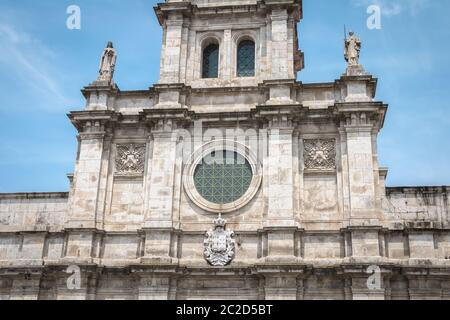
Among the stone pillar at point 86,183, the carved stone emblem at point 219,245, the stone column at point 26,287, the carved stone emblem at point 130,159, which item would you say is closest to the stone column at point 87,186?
the stone pillar at point 86,183

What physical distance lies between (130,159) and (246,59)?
7066 millimetres

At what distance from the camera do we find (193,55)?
88.6ft

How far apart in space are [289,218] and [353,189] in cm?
270

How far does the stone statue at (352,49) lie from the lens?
83.0 feet

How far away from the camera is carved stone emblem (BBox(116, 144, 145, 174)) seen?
2481 centimetres

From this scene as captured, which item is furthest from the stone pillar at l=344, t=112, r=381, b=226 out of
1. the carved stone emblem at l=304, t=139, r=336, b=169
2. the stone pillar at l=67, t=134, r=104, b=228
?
the stone pillar at l=67, t=134, r=104, b=228

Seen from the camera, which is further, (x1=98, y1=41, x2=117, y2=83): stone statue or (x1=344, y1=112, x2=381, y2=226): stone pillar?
(x1=98, y1=41, x2=117, y2=83): stone statue

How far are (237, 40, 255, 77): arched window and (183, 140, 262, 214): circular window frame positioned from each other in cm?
389

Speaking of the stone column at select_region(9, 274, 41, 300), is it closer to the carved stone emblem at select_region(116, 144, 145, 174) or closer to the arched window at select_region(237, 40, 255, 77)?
the carved stone emblem at select_region(116, 144, 145, 174)
